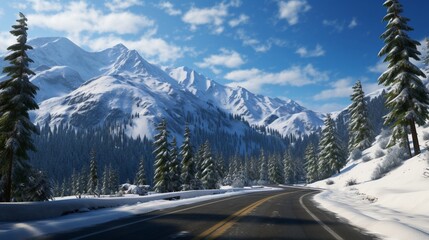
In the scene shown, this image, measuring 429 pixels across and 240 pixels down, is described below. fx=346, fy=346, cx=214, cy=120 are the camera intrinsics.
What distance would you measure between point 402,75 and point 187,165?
34.1 m

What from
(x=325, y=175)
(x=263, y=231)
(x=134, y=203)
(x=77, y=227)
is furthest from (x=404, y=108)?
(x=325, y=175)

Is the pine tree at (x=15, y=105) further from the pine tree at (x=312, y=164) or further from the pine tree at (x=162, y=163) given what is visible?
the pine tree at (x=312, y=164)

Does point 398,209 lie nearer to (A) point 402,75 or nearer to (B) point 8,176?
(A) point 402,75

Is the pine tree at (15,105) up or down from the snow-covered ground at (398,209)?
up

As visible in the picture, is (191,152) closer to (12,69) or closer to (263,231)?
(12,69)

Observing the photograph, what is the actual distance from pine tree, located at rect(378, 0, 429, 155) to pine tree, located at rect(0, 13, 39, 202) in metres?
30.6

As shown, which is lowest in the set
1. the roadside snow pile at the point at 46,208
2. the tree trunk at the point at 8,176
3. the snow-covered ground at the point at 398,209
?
the snow-covered ground at the point at 398,209

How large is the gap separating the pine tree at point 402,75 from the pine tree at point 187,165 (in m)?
30.9

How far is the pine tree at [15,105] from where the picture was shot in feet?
85.5

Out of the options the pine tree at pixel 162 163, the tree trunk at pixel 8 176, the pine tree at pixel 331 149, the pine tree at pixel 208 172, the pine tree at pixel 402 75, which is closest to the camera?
the tree trunk at pixel 8 176

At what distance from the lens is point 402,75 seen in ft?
99.8

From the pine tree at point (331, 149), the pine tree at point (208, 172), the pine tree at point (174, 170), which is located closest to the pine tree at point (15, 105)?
the pine tree at point (174, 170)

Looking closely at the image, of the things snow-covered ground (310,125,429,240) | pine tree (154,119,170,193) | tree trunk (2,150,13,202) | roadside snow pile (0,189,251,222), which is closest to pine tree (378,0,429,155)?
snow-covered ground (310,125,429,240)

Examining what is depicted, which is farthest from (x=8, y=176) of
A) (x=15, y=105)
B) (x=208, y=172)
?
(x=208, y=172)
